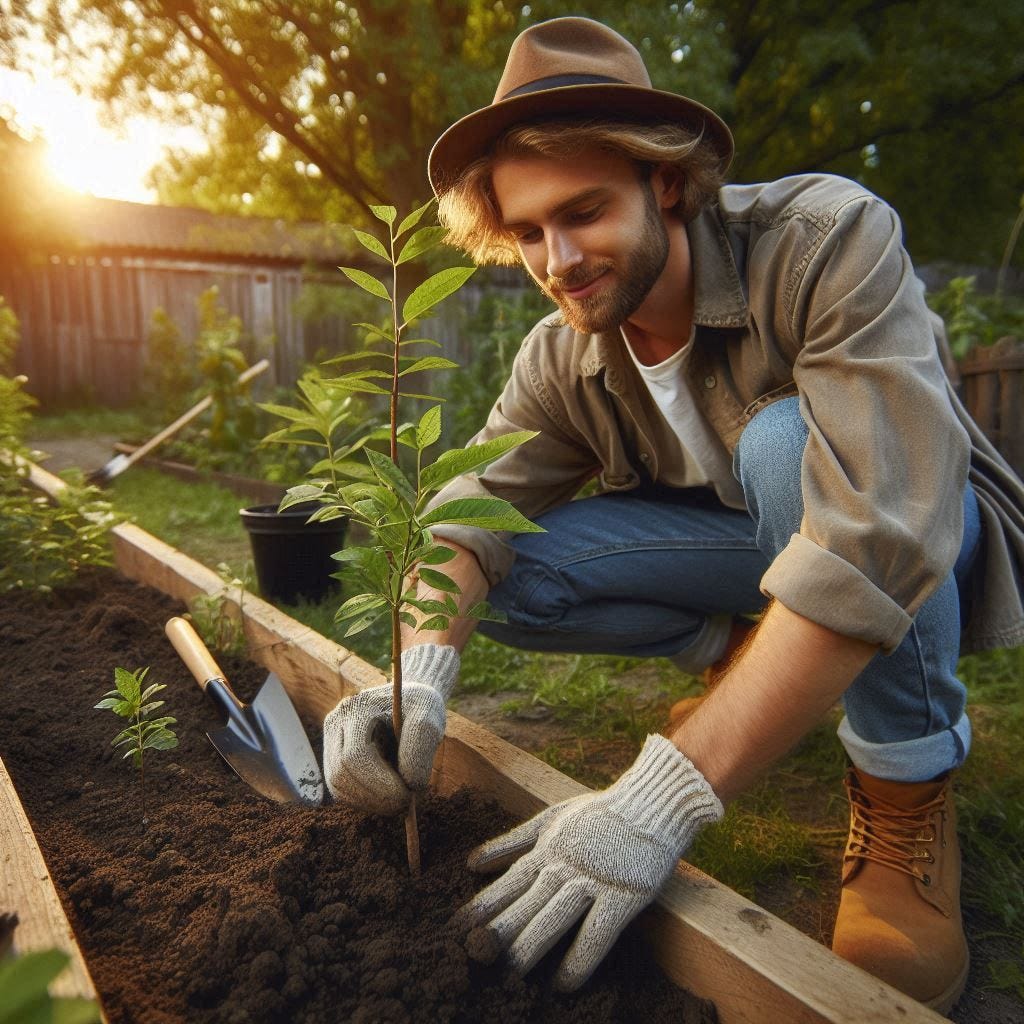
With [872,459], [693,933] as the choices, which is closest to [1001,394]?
[872,459]

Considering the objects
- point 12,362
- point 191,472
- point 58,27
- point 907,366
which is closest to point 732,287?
point 907,366

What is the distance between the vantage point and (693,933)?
1.16 m

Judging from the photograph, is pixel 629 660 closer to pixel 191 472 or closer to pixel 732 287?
pixel 732 287

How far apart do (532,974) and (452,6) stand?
286 inches

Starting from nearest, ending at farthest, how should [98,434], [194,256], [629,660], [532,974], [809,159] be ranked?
[532,974], [629,660], [809,159], [98,434], [194,256]

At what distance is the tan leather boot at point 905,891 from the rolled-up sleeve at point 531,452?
1007 mm

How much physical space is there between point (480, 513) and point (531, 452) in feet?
3.88

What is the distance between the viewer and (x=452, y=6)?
6.70 metres

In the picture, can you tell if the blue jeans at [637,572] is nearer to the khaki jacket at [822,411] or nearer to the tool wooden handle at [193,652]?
the khaki jacket at [822,411]

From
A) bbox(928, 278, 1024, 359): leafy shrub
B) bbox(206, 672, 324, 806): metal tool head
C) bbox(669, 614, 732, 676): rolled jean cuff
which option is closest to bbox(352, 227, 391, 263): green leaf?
bbox(206, 672, 324, 806): metal tool head

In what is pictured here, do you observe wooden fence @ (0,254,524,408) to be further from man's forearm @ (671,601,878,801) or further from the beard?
man's forearm @ (671,601,878,801)

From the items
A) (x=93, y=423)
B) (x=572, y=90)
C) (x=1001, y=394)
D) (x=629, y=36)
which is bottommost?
(x=93, y=423)

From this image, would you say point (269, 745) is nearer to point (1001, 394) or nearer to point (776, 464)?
point (776, 464)

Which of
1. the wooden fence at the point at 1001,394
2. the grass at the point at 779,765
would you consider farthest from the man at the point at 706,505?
the wooden fence at the point at 1001,394
